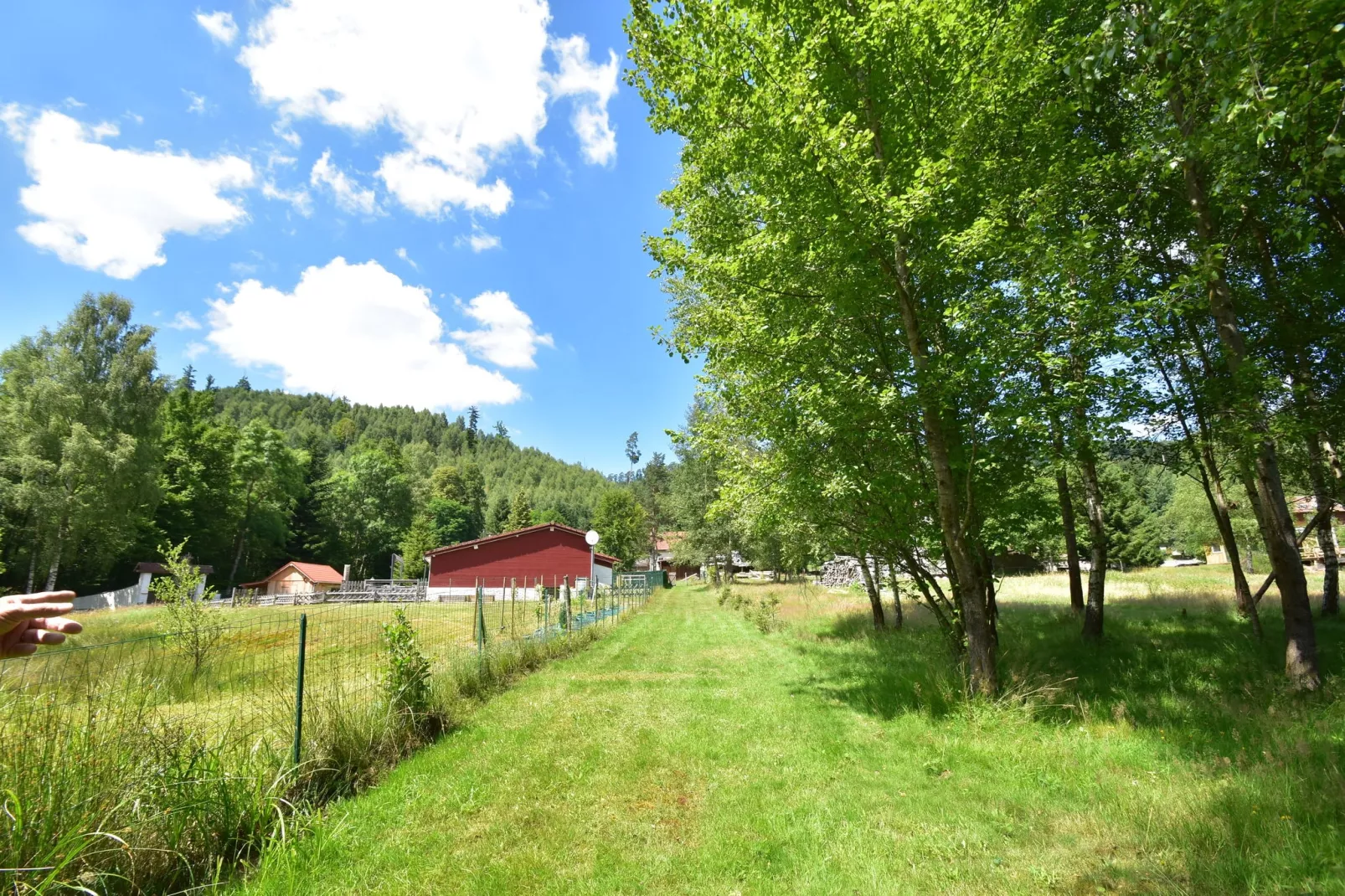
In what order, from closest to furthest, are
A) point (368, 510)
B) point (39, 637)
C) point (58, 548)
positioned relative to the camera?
point (39, 637) < point (58, 548) < point (368, 510)

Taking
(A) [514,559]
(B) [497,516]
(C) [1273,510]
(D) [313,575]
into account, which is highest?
(B) [497,516]

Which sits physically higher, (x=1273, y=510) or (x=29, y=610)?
(x=1273, y=510)

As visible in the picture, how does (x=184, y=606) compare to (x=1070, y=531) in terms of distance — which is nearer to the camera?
(x=184, y=606)

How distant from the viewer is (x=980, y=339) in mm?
7527

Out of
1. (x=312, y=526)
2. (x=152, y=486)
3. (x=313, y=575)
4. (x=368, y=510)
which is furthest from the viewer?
(x=368, y=510)

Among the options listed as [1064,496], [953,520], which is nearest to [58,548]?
[953,520]

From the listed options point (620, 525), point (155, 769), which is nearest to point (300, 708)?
point (155, 769)

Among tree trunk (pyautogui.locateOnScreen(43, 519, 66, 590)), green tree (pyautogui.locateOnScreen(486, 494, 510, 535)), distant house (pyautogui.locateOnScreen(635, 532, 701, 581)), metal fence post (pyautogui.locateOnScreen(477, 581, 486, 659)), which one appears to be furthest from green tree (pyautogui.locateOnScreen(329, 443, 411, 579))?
metal fence post (pyautogui.locateOnScreen(477, 581, 486, 659))

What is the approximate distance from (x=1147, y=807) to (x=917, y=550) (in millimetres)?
7633

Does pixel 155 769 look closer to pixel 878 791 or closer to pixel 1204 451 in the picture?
pixel 878 791

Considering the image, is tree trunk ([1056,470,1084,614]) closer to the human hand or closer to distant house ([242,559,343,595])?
the human hand

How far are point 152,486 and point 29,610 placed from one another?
1674 inches

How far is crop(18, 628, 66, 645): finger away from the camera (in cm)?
230

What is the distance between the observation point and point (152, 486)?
33.3 meters
